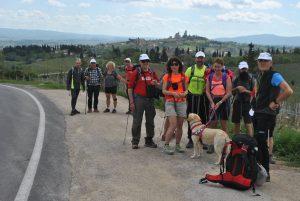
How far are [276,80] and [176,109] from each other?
276 cm

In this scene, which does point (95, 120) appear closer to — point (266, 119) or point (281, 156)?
point (281, 156)

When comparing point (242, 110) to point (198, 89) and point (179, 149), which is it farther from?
point (179, 149)

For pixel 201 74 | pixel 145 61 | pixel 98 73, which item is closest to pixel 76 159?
pixel 145 61

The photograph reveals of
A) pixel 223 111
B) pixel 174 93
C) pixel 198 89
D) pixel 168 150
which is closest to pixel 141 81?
pixel 174 93

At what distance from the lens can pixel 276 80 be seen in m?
7.07

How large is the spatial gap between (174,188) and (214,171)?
4.14 feet

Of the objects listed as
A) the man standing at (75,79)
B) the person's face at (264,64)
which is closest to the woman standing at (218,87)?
the person's face at (264,64)

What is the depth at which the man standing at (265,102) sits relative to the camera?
7145 millimetres

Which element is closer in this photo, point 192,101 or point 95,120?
point 192,101

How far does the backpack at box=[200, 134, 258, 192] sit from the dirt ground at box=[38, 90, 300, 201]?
0.12 m

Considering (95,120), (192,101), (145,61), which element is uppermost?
(145,61)

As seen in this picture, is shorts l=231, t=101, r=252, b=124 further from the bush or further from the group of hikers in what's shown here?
the bush

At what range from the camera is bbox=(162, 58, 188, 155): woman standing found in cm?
921

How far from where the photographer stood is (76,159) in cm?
859
